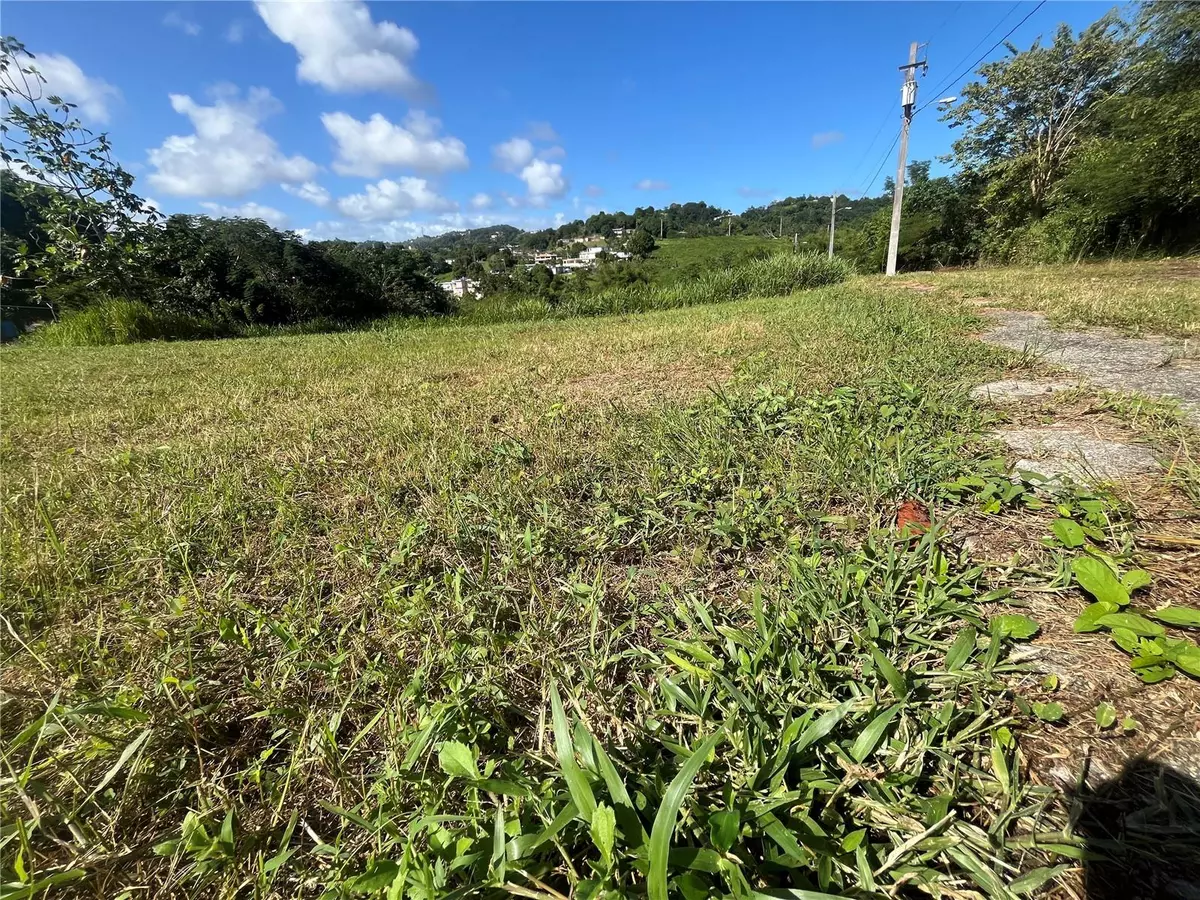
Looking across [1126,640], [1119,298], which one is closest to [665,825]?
[1126,640]

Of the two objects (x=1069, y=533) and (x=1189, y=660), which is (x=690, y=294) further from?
(x=1189, y=660)

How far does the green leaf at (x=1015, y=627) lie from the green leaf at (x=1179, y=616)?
0.19 metres

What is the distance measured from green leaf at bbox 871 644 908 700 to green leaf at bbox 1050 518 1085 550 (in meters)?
0.65

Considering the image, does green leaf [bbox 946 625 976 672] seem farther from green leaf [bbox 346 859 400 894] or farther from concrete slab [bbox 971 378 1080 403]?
concrete slab [bbox 971 378 1080 403]

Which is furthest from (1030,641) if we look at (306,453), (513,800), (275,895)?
(306,453)

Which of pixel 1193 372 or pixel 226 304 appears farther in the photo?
Result: pixel 226 304

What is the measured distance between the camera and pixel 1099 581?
0.97 m

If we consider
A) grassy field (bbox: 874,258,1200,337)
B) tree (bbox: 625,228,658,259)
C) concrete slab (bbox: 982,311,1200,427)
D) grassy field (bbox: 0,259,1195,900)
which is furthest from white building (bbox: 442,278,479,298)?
grassy field (bbox: 0,259,1195,900)

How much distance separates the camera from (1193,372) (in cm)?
224

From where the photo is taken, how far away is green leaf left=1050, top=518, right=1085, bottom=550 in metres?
1.12

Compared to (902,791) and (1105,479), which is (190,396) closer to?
(902,791)

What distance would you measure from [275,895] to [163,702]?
49 centimetres

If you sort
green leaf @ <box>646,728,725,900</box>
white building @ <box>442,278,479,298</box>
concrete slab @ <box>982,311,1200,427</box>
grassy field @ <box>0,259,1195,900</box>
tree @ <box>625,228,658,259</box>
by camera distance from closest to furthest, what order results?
green leaf @ <box>646,728,725,900</box> < grassy field @ <box>0,259,1195,900</box> < concrete slab @ <box>982,311,1200,427</box> < white building @ <box>442,278,479,298</box> < tree @ <box>625,228,658,259</box>

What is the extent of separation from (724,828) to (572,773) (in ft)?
0.69
